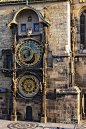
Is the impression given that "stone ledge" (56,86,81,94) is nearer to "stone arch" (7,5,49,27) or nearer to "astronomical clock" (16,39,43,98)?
"astronomical clock" (16,39,43,98)

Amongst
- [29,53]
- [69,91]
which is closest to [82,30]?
[29,53]

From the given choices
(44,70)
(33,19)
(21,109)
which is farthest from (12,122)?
(33,19)

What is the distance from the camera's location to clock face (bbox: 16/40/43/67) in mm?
21250

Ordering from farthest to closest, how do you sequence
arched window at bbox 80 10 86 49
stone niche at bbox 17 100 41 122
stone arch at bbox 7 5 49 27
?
arched window at bbox 80 10 86 49 < stone niche at bbox 17 100 41 122 < stone arch at bbox 7 5 49 27

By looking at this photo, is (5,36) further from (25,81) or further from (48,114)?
(48,114)

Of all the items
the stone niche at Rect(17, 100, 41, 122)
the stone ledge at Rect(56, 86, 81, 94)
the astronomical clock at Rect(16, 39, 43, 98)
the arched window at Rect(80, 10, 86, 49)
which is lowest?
the stone niche at Rect(17, 100, 41, 122)

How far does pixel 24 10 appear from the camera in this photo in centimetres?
2145

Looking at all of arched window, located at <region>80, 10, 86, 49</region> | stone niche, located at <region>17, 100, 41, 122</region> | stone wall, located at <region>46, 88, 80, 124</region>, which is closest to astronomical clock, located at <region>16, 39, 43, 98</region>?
stone niche, located at <region>17, 100, 41, 122</region>

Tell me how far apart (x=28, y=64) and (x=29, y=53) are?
1.05 m

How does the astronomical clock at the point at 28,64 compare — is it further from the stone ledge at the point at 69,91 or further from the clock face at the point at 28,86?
the stone ledge at the point at 69,91

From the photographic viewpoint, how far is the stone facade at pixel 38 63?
820 inches

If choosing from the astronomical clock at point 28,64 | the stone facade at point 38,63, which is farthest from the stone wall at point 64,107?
the astronomical clock at point 28,64

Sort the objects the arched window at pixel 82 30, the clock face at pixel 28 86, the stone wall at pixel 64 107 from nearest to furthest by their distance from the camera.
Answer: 1. the stone wall at pixel 64 107
2. the clock face at pixel 28 86
3. the arched window at pixel 82 30

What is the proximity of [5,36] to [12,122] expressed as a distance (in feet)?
26.8
